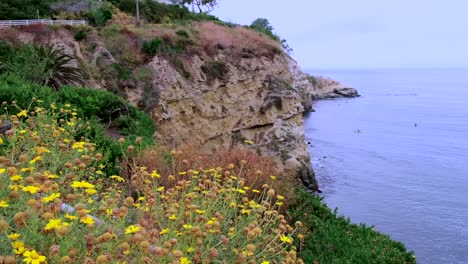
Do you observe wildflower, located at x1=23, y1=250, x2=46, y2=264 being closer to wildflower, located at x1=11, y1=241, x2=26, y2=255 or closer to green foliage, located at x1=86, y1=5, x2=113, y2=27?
wildflower, located at x1=11, y1=241, x2=26, y2=255

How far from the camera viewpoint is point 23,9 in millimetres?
23062

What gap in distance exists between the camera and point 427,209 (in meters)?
22.2

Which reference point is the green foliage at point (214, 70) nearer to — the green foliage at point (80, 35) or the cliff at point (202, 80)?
the cliff at point (202, 80)

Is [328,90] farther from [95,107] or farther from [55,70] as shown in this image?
[95,107]

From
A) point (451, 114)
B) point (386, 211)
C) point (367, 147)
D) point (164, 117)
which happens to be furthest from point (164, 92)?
point (451, 114)

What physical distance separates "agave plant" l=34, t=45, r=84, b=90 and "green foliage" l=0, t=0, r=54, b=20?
8494 millimetres

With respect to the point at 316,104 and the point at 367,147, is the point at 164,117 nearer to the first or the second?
the point at 367,147

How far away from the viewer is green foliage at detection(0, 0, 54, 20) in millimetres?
21828

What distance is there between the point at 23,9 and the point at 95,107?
Answer: 1473cm

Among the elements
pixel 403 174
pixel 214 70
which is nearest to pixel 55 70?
pixel 214 70

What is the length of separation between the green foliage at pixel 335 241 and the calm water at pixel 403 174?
6542 mm

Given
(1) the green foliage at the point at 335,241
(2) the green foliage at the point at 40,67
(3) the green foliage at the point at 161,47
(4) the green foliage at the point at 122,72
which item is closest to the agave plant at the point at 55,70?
(2) the green foliage at the point at 40,67

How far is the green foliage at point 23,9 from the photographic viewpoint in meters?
21.8

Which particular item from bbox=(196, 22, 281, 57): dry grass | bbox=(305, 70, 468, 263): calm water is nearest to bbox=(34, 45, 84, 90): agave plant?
bbox=(196, 22, 281, 57): dry grass
